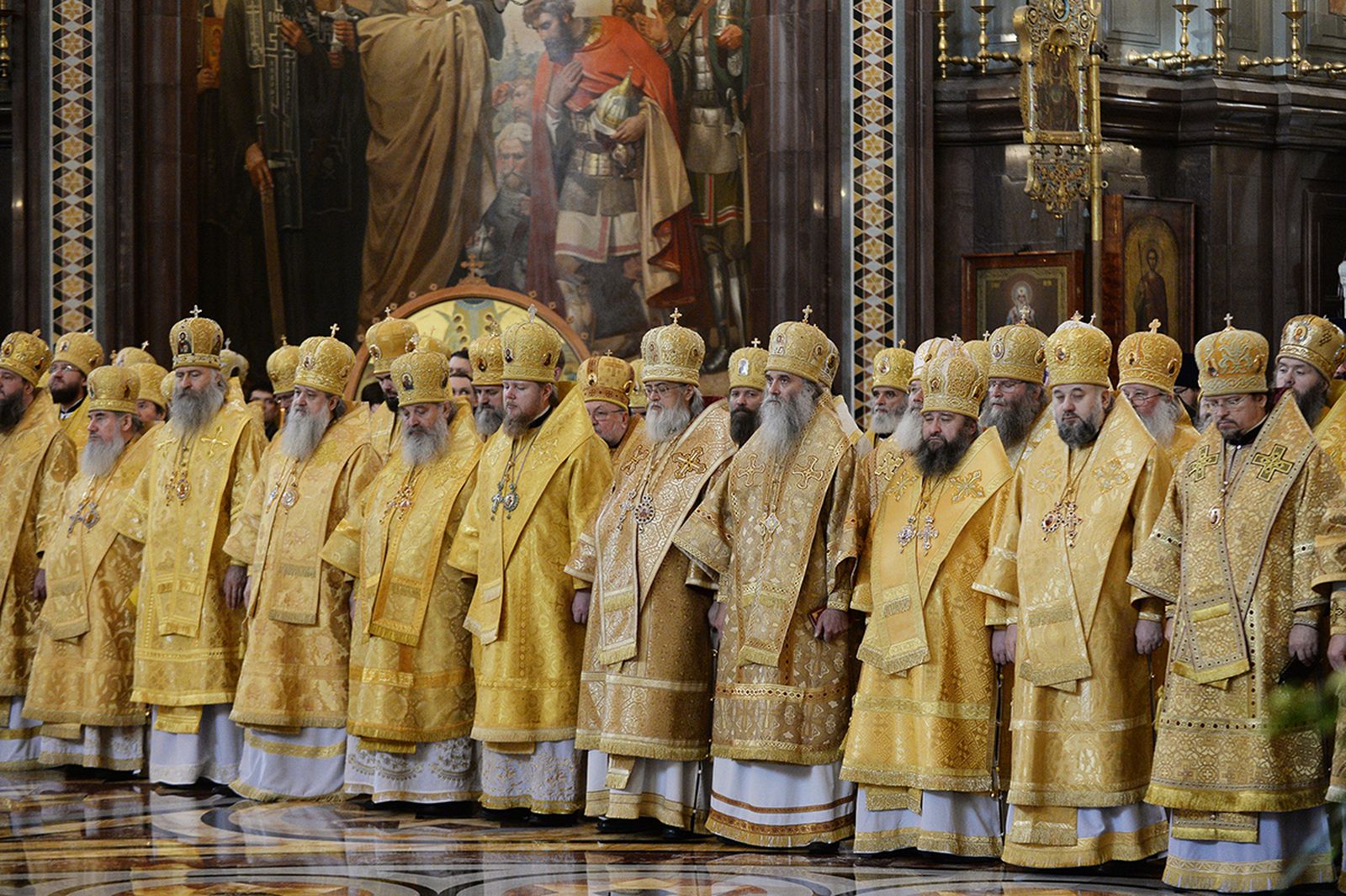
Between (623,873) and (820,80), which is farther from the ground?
(820,80)

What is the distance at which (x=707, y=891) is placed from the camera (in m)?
6.74

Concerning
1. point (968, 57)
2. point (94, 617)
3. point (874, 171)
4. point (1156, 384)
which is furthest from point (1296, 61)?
point (94, 617)

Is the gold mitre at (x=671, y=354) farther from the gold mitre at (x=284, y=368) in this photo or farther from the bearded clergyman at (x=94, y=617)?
the bearded clergyman at (x=94, y=617)

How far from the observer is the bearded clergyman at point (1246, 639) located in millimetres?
6551

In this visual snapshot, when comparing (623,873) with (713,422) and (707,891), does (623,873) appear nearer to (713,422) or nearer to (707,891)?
(707,891)

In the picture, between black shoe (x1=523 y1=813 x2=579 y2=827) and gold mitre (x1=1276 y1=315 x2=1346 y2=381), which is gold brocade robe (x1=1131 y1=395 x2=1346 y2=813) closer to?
gold mitre (x1=1276 y1=315 x2=1346 y2=381)

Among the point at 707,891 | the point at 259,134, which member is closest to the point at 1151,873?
the point at 707,891

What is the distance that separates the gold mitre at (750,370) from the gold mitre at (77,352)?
3709 millimetres

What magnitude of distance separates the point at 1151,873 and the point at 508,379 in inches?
128

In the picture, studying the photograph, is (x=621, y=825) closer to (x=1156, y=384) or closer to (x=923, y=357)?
(x=923, y=357)

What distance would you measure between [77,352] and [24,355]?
252mm

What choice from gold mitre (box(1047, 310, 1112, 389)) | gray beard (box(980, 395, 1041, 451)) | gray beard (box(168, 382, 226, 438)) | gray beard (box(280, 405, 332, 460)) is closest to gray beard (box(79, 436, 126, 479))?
gray beard (box(168, 382, 226, 438))

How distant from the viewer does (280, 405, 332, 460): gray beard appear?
927 centimetres

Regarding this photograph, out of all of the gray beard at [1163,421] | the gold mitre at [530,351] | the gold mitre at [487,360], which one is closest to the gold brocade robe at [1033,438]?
the gray beard at [1163,421]
